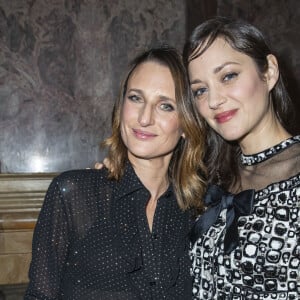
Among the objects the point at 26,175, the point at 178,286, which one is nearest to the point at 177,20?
the point at 26,175

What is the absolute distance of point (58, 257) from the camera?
76.2 inches

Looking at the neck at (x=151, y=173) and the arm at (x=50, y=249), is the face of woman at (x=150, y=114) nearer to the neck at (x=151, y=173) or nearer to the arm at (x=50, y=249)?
the neck at (x=151, y=173)

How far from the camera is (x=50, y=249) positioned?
1.92 metres

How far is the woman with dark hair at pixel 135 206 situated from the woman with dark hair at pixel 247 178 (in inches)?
3.7

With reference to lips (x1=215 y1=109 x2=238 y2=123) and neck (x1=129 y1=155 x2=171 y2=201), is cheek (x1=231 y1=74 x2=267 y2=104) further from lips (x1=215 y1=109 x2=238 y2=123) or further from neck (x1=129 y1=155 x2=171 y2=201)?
neck (x1=129 y1=155 x2=171 y2=201)

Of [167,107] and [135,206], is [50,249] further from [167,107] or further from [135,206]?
[167,107]

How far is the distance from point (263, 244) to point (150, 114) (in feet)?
2.21

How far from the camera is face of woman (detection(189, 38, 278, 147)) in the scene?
6.35 ft

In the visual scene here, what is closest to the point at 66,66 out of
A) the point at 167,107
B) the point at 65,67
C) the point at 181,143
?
the point at 65,67

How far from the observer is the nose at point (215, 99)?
1949 mm

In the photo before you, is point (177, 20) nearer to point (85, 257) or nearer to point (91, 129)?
point (91, 129)

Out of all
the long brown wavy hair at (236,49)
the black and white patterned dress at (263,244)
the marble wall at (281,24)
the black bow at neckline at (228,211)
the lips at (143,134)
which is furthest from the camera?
the marble wall at (281,24)

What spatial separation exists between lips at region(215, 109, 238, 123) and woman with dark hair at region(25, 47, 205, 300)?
19cm

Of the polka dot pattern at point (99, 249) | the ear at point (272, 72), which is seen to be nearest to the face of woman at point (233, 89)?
the ear at point (272, 72)
